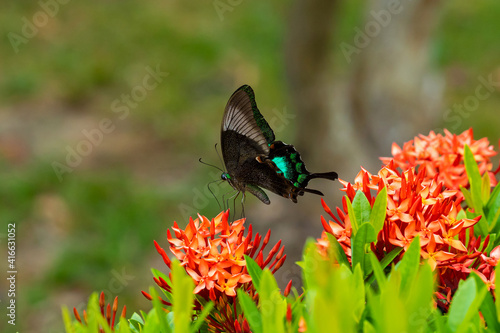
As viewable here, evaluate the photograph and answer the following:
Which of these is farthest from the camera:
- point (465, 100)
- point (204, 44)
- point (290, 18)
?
point (204, 44)

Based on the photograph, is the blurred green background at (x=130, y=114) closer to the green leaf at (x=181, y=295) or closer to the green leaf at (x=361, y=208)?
the green leaf at (x=361, y=208)

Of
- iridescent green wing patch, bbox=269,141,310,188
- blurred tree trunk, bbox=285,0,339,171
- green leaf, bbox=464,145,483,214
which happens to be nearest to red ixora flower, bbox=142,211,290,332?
green leaf, bbox=464,145,483,214

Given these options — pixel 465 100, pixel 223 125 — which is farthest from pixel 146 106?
pixel 223 125

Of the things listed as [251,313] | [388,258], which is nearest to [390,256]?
[388,258]

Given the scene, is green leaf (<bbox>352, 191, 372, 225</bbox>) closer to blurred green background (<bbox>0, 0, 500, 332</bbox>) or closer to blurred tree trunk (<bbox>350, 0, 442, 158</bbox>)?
blurred green background (<bbox>0, 0, 500, 332</bbox>)

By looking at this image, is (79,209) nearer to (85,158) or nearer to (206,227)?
(85,158)
